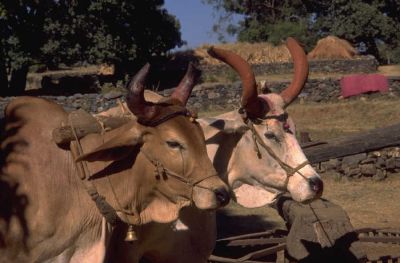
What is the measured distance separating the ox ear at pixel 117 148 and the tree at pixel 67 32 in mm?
25347

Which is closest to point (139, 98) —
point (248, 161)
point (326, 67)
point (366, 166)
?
point (248, 161)

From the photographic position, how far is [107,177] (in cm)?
376

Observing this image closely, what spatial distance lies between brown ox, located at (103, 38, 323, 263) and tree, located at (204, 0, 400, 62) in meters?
33.1

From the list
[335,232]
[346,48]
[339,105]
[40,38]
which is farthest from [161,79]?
[335,232]

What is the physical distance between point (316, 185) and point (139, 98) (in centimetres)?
157

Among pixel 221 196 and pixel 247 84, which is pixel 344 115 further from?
pixel 221 196

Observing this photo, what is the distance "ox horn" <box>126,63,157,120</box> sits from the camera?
A: 369 centimetres

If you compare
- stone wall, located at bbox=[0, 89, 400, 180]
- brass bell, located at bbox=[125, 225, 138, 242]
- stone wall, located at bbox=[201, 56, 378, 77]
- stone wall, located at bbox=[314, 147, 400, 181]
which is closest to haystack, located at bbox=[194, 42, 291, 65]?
stone wall, located at bbox=[201, 56, 378, 77]

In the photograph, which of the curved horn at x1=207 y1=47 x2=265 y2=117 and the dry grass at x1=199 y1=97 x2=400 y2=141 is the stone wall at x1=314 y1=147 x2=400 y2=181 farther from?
the curved horn at x1=207 y1=47 x2=265 y2=117

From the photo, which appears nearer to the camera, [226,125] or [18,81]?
[226,125]

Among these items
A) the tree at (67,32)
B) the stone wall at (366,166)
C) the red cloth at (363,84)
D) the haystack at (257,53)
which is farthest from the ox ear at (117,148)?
the haystack at (257,53)

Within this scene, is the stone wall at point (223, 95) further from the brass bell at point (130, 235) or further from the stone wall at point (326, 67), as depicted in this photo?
the brass bell at point (130, 235)

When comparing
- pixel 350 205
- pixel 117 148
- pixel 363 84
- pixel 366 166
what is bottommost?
pixel 363 84

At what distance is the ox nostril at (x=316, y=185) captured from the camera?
4754mm
